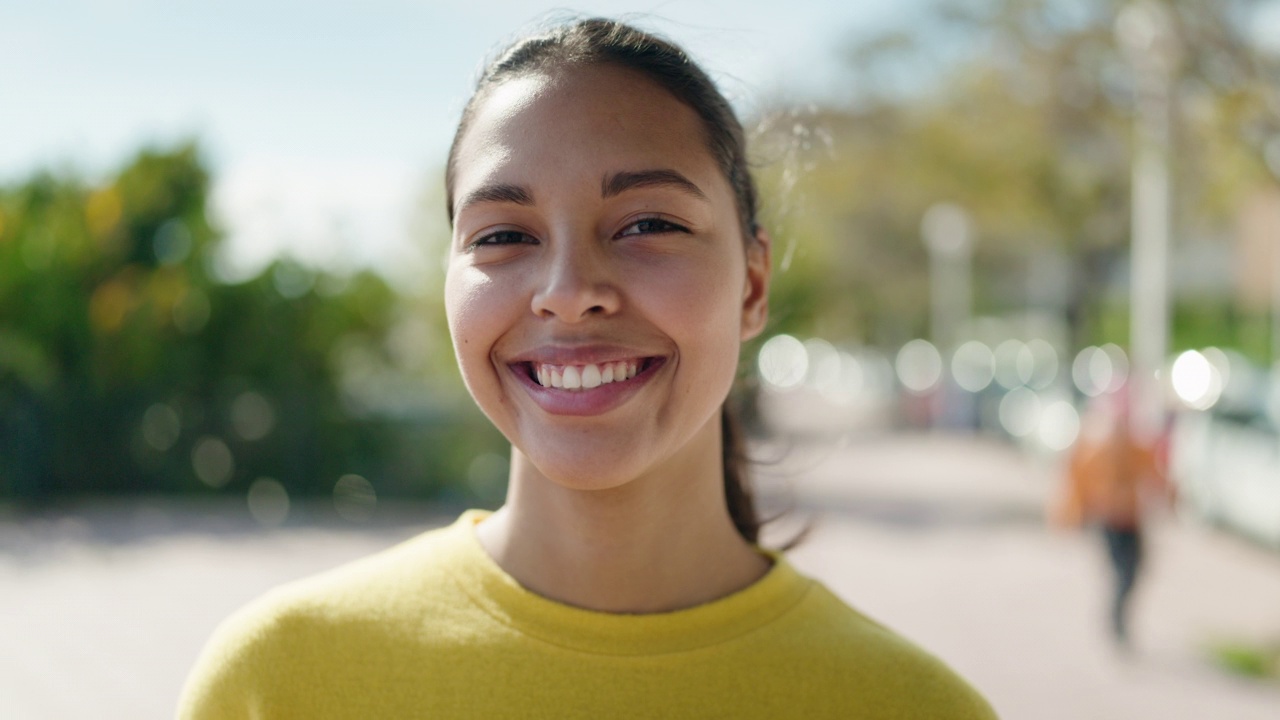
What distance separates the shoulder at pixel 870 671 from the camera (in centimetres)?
160

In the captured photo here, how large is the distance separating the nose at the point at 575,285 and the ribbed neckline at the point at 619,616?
15.1 inches

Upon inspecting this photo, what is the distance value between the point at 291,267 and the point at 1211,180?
971 cm

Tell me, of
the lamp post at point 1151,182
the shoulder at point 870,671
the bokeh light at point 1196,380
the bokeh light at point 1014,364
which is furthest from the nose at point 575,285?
the bokeh light at point 1014,364

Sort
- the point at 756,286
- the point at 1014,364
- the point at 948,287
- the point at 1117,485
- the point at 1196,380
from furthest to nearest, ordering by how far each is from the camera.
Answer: the point at 948,287, the point at 1014,364, the point at 1196,380, the point at 1117,485, the point at 756,286

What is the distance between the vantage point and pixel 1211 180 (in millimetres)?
10172

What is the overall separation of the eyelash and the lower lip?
0.17 meters

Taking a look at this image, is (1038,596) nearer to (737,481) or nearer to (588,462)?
(737,481)

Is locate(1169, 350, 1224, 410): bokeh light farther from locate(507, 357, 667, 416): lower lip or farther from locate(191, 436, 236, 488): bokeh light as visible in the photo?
locate(507, 357, 667, 416): lower lip

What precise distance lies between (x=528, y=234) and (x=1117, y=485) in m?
7.01

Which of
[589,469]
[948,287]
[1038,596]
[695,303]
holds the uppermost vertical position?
[948,287]

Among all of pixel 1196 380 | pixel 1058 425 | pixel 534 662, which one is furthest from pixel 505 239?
pixel 1058 425

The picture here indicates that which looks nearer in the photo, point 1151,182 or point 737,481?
point 737,481

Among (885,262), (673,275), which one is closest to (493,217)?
(673,275)

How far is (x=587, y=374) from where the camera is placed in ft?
5.18
